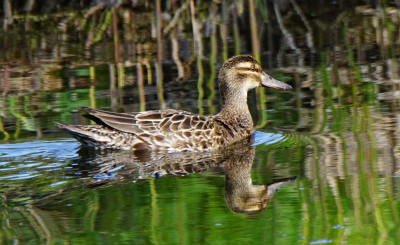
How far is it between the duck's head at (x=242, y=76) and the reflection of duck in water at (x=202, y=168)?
0.88 metres

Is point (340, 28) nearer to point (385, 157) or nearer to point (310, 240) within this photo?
point (385, 157)

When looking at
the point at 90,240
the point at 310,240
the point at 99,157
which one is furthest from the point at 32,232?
the point at 99,157

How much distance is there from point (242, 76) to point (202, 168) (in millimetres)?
2025

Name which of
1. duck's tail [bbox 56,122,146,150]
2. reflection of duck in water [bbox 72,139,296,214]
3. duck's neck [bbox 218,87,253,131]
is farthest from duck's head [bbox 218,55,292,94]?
duck's tail [bbox 56,122,146,150]

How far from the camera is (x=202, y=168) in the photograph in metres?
7.26

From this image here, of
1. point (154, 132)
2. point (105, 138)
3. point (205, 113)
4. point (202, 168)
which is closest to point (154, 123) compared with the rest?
point (154, 132)

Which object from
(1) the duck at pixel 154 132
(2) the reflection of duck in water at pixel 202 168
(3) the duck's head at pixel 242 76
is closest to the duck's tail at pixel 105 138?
(1) the duck at pixel 154 132

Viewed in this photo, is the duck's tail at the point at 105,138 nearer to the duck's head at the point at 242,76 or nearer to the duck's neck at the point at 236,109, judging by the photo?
the duck's neck at the point at 236,109

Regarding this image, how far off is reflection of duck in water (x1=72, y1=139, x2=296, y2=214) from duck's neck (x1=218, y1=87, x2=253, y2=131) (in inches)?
14.5

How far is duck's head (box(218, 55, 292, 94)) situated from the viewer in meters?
8.95

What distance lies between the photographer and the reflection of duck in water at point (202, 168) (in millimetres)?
6219

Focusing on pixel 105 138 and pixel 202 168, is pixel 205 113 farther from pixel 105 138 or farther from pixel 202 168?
pixel 202 168

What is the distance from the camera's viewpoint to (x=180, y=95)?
993 centimetres

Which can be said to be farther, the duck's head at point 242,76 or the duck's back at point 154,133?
the duck's head at point 242,76
